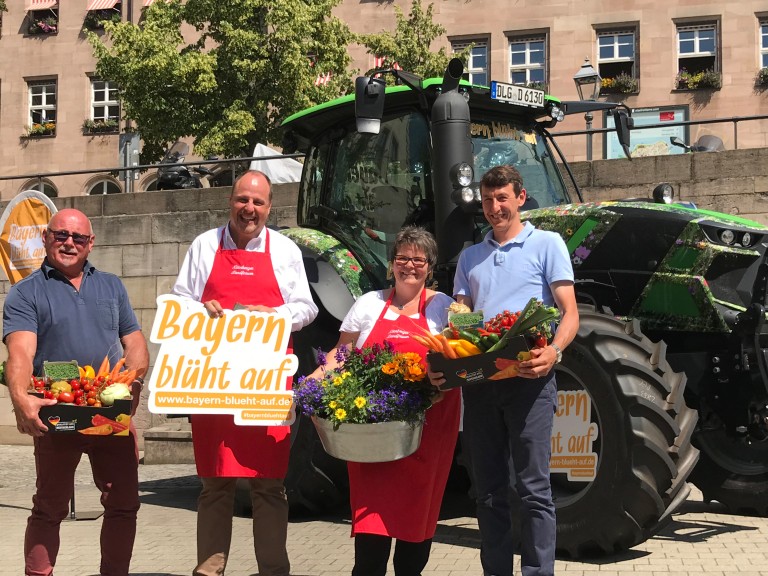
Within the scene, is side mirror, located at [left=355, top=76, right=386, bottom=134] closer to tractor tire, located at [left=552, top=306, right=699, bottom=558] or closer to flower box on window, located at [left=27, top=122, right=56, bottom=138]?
tractor tire, located at [left=552, top=306, right=699, bottom=558]

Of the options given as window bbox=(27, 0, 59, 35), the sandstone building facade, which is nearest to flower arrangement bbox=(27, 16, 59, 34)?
window bbox=(27, 0, 59, 35)

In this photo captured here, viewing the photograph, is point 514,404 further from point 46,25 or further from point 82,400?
point 46,25

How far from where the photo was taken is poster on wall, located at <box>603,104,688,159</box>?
46.9 feet

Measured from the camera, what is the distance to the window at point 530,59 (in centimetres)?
2855

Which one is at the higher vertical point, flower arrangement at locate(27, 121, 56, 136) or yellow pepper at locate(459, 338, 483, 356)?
flower arrangement at locate(27, 121, 56, 136)

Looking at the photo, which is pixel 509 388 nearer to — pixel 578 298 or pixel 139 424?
pixel 578 298

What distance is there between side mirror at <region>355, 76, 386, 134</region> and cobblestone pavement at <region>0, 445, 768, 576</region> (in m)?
2.28

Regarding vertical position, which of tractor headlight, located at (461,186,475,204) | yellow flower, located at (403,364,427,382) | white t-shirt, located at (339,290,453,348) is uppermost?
tractor headlight, located at (461,186,475,204)

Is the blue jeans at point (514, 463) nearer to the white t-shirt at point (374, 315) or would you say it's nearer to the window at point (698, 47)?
the white t-shirt at point (374, 315)

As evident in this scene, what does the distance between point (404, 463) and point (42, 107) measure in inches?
1219

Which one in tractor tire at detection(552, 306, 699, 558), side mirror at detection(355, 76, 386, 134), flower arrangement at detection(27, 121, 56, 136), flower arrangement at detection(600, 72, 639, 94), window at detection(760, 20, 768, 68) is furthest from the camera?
flower arrangement at detection(27, 121, 56, 136)

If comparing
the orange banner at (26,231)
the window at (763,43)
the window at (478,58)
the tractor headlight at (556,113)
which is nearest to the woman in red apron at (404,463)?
the tractor headlight at (556,113)

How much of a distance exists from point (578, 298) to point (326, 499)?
2052mm

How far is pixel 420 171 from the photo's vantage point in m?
7.21
